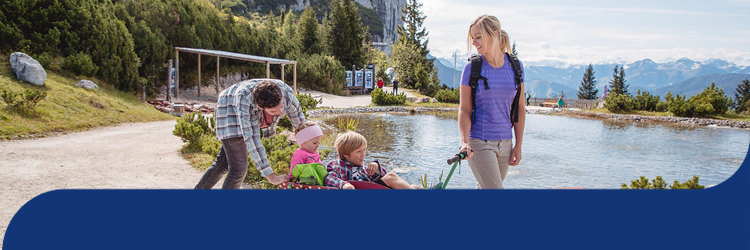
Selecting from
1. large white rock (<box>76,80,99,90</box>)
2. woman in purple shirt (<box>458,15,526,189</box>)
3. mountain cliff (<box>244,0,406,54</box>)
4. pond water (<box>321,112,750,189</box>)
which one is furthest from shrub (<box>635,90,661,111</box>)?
mountain cliff (<box>244,0,406,54</box>)

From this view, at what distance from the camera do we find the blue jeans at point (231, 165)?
2.49 meters

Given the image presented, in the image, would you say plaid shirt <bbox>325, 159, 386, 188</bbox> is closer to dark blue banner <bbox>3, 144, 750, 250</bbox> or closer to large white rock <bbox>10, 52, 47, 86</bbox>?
dark blue banner <bbox>3, 144, 750, 250</bbox>

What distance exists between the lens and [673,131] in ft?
45.8

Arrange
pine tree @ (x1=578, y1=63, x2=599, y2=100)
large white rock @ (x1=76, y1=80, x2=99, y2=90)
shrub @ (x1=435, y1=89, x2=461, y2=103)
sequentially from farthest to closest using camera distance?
pine tree @ (x1=578, y1=63, x2=599, y2=100)
shrub @ (x1=435, y1=89, x2=461, y2=103)
large white rock @ (x1=76, y1=80, x2=99, y2=90)

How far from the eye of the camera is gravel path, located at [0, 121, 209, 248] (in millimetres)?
4371

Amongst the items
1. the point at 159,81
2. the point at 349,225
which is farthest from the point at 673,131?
the point at 349,225

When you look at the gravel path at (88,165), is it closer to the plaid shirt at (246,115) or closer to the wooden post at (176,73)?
the plaid shirt at (246,115)

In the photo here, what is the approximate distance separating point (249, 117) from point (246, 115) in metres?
0.02

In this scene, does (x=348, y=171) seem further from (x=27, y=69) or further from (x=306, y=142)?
(x=27, y=69)

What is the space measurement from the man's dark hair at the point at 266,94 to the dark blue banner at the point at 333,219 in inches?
27.4

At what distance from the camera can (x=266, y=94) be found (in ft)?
7.19

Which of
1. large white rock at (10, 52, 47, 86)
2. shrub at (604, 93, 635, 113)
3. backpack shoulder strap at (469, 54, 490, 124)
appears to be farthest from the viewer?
shrub at (604, 93, 635, 113)

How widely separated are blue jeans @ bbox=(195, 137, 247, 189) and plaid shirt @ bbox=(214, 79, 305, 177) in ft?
0.26

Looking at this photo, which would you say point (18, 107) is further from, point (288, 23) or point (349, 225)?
point (349, 225)
